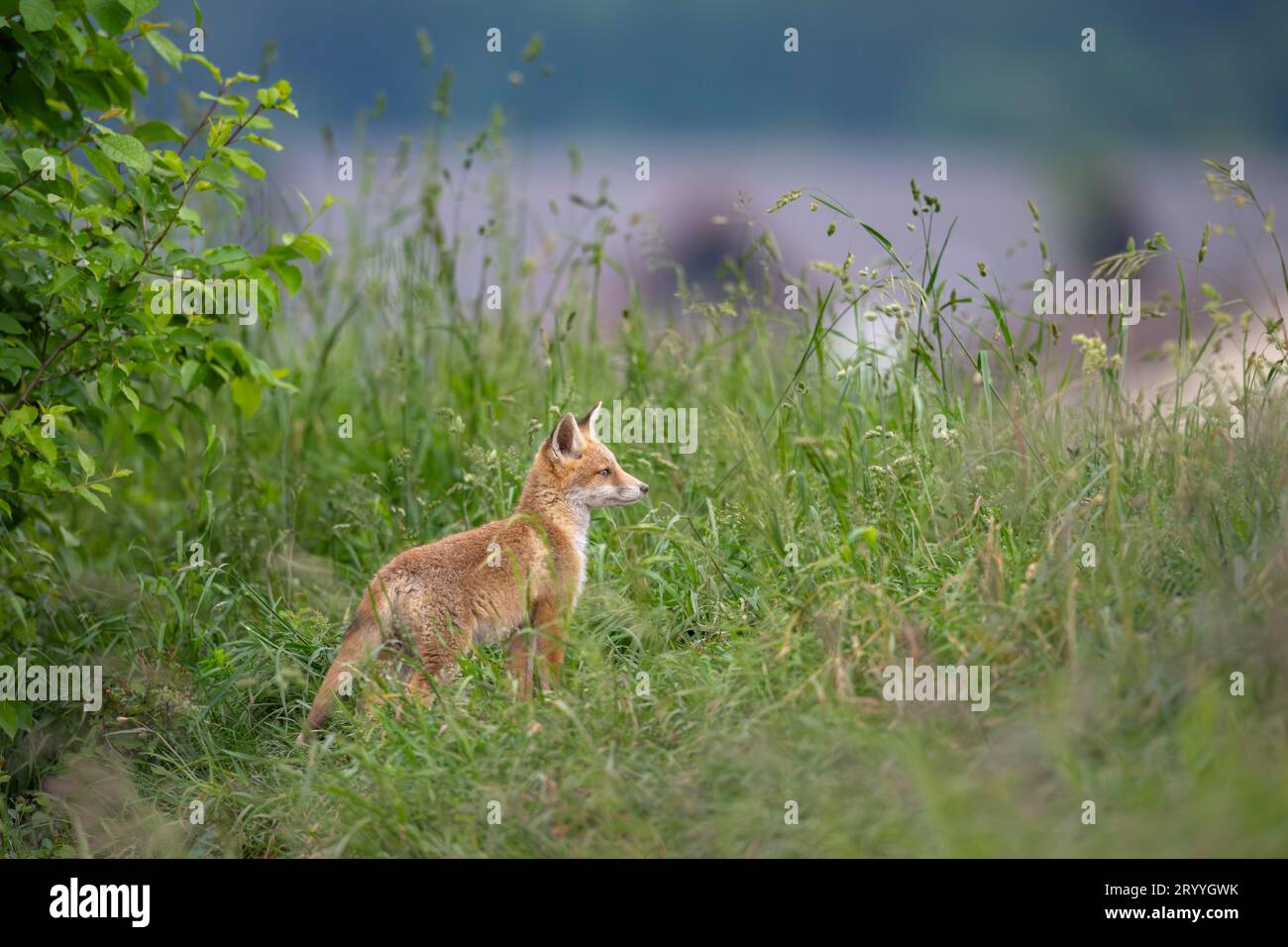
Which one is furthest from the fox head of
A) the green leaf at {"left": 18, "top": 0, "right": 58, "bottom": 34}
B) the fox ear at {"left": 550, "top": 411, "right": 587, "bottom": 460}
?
the green leaf at {"left": 18, "top": 0, "right": 58, "bottom": 34}

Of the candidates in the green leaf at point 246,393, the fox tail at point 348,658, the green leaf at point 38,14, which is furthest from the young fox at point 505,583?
the green leaf at point 38,14

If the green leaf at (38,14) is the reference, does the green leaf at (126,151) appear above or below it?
below

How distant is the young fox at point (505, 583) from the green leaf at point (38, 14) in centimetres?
246

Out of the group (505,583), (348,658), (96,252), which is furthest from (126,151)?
(505,583)

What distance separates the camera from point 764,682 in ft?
14.8

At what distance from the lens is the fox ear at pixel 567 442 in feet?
19.5

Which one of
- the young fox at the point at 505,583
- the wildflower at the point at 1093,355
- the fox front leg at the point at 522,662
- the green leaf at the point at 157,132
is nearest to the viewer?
the fox front leg at the point at 522,662

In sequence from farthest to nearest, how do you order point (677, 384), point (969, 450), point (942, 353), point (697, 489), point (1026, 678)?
1. point (677, 384)
2. point (697, 489)
3. point (942, 353)
4. point (969, 450)
5. point (1026, 678)

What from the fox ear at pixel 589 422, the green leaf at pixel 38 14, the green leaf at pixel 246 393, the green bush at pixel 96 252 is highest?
the green leaf at pixel 38 14

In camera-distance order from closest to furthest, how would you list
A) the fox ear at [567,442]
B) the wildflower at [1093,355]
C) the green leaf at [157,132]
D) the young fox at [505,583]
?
the wildflower at [1093,355] → the young fox at [505,583] → the green leaf at [157,132] → the fox ear at [567,442]

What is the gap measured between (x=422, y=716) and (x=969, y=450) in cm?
235

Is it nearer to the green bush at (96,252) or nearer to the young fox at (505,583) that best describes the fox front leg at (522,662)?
the young fox at (505,583)
